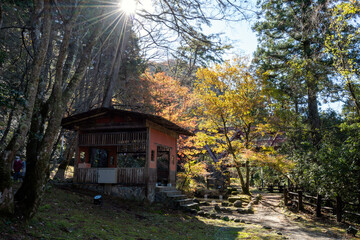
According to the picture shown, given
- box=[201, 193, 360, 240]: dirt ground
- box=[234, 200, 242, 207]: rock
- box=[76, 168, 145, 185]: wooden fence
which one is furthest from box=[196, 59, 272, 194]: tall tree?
box=[76, 168, 145, 185]: wooden fence

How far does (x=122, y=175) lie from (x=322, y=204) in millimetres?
10153

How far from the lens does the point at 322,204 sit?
13.7 m

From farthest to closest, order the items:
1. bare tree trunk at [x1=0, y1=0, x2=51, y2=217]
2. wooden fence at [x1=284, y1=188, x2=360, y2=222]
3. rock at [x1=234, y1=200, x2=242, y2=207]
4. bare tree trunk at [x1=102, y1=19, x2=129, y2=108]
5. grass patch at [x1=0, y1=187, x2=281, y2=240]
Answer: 1. rock at [x1=234, y1=200, x2=242, y2=207]
2. bare tree trunk at [x1=102, y1=19, x2=129, y2=108]
3. wooden fence at [x1=284, y1=188, x2=360, y2=222]
4. grass patch at [x1=0, y1=187, x2=281, y2=240]
5. bare tree trunk at [x1=0, y1=0, x2=51, y2=217]

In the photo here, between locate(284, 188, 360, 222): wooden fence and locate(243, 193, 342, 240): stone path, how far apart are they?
915 mm

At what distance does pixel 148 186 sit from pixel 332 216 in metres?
8.59

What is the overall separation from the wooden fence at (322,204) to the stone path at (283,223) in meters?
0.91

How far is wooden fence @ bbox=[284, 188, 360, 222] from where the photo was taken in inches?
440

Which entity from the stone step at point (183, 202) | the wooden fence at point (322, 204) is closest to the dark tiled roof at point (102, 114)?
the stone step at point (183, 202)

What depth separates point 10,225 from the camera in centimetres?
520

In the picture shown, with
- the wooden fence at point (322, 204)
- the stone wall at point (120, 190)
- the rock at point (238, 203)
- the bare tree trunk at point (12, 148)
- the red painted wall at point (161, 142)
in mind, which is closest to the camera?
the bare tree trunk at point (12, 148)

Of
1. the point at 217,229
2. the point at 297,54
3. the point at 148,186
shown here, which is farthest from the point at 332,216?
the point at 297,54

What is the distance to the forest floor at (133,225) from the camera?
595cm

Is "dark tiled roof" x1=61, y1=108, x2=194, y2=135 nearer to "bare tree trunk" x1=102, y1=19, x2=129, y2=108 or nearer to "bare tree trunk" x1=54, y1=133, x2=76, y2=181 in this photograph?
"bare tree trunk" x1=102, y1=19, x2=129, y2=108

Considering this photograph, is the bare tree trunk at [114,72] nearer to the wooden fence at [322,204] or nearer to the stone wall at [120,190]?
the stone wall at [120,190]
